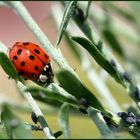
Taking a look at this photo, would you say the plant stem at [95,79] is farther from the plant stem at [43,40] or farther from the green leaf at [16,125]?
the green leaf at [16,125]

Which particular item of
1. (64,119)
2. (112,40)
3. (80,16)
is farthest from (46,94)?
(112,40)

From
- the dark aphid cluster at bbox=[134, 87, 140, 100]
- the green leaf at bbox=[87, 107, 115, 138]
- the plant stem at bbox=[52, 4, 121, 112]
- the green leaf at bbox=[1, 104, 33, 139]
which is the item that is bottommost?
the plant stem at bbox=[52, 4, 121, 112]

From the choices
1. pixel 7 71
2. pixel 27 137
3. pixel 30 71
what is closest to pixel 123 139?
pixel 27 137

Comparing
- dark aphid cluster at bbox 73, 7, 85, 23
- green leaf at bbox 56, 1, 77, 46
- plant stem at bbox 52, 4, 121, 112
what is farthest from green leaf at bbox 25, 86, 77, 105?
plant stem at bbox 52, 4, 121, 112

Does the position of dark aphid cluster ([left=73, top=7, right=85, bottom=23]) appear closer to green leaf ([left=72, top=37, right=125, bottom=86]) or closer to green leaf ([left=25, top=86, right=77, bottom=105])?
green leaf ([left=72, top=37, right=125, bottom=86])

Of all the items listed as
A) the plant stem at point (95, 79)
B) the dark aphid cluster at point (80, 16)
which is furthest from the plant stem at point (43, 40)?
the plant stem at point (95, 79)

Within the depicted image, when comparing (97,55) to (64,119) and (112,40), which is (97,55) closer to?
(64,119)
